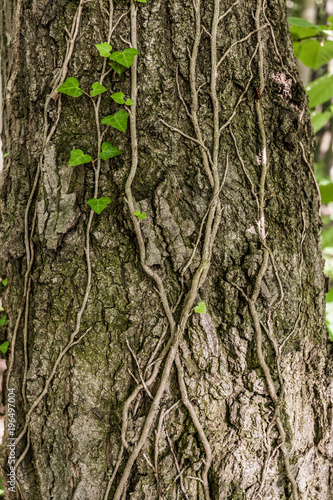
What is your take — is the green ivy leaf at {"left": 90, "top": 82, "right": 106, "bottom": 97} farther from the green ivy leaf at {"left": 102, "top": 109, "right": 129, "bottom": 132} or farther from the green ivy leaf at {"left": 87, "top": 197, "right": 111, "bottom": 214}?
the green ivy leaf at {"left": 87, "top": 197, "right": 111, "bottom": 214}

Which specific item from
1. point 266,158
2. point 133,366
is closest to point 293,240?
point 266,158

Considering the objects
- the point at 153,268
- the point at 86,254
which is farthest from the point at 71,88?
the point at 153,268

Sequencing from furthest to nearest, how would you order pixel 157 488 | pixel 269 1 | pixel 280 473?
1. pixel 269 1
2. pixel 280 473
3. pixel 157 488

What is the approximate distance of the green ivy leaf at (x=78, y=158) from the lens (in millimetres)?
1218

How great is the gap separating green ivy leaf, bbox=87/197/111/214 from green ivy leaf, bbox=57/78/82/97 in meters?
0.39

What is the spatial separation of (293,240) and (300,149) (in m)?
0.40

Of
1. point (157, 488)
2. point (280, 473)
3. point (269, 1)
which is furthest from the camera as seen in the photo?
point (269, 1)

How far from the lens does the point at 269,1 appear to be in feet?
4.73

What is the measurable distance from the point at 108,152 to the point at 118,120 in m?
0.12

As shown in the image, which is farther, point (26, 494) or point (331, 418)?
point (331, 418)

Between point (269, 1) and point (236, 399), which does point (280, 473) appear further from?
point (269, 1)

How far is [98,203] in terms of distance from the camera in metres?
1.23

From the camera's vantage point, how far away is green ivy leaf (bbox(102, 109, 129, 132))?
1.23 metres

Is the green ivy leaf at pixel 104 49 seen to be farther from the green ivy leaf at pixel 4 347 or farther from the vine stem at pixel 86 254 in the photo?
the green ivy leaf at pixel 4 347
